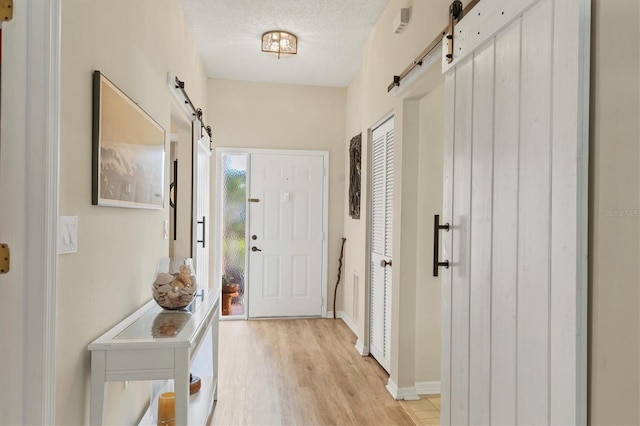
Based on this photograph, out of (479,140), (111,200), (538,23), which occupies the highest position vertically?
(538,23)

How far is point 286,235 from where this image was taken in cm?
500

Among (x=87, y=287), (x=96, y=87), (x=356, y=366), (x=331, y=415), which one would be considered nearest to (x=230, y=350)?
(x=356, y=366)

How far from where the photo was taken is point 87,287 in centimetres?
160

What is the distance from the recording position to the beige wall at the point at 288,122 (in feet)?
16.2

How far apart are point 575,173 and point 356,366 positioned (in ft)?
8.99

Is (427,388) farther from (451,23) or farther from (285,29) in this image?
(285,29)

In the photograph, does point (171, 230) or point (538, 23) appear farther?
point (171, 230)

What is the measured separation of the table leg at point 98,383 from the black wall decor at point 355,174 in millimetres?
2934

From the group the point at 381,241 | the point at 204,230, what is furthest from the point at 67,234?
the point at 204,230

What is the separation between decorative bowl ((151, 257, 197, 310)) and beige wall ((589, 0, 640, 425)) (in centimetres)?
172

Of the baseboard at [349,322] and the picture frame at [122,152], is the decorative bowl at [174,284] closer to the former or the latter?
the picture frame at [122,152]

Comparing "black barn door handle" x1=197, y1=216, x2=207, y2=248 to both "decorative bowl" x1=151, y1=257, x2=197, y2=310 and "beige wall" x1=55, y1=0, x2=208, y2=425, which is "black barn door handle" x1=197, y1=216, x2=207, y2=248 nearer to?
"beige wall" x1=55, y1=0, x2=208, y2=425

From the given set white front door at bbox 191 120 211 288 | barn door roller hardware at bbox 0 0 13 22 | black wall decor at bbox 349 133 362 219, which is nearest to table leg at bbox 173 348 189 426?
barn door roller hardware at bbox 0 0 13 22

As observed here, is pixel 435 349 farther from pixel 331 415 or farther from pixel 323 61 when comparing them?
pixel 323 61
